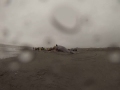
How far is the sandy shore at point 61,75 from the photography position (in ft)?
9.25

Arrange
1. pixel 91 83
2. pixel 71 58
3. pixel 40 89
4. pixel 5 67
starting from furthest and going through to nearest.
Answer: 1. pixel 71 58
2. pixel 5 67
3. pixel 91 83
4. pixel 40 89

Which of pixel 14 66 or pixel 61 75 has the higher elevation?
pixel 14 66

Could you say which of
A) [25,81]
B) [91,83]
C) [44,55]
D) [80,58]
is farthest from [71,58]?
[25,81]

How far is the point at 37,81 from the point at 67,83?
43 cm

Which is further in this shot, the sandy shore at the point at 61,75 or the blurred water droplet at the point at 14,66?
the blurred water droplet at the point at 14,66

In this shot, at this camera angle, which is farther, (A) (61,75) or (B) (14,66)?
(B) (14,66)

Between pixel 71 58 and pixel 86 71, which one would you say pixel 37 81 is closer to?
pixel 86 71

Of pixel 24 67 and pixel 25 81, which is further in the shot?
pixel 24 67

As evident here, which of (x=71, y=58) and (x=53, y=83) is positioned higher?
(x=71, y=58)

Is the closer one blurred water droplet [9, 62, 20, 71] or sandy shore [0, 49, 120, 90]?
sandy shore [0, 49, 120, 90]

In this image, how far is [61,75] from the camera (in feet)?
10.0

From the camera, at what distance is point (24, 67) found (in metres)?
3.28

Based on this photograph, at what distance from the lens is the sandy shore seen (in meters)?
2.82

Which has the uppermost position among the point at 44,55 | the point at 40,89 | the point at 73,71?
the point at 44,55
